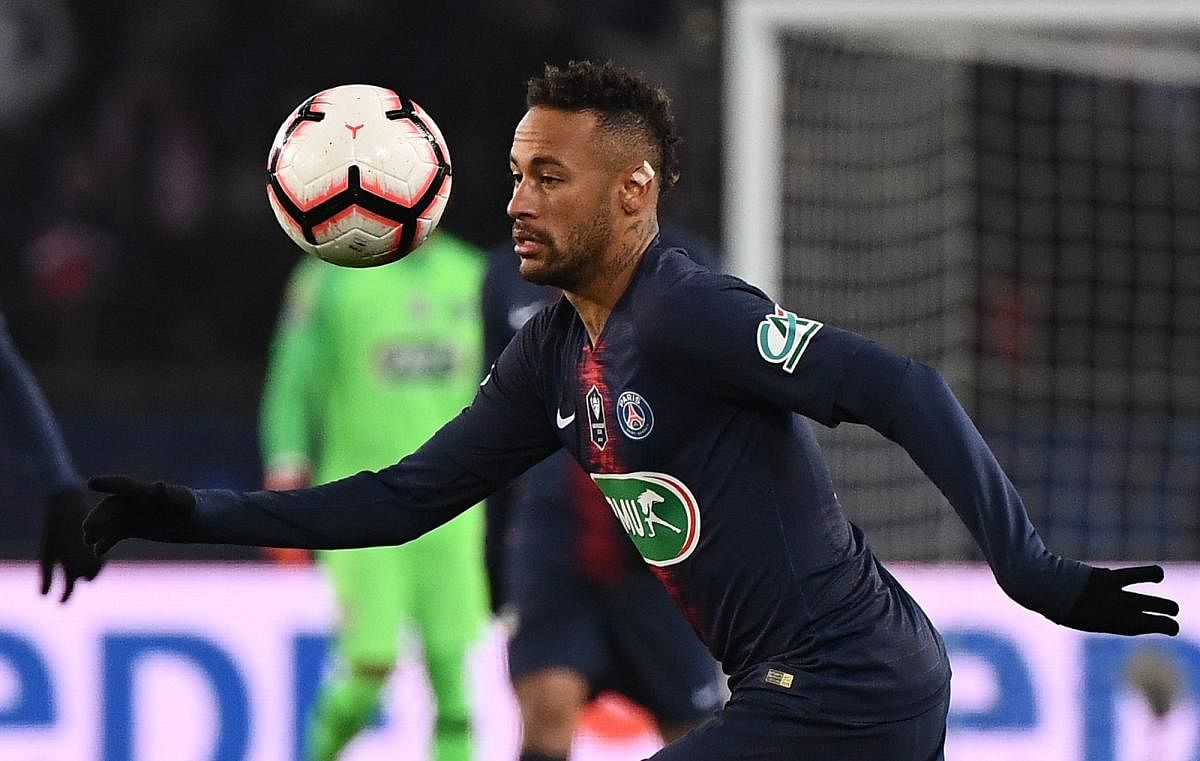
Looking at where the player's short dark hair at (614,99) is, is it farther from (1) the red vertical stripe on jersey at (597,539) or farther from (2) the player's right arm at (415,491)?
(1) the red vertical stripe on jersey at (597,539)

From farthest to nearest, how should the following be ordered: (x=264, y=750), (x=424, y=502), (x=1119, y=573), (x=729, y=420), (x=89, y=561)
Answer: (x=264, y=750) < (x=89, y=561) < (x=424, y=502) < (x=729, y=420) < (x=1119, y=573)

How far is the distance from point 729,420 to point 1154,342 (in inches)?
254

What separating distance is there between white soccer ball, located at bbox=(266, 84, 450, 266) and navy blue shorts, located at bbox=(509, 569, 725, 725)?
2.04 meters

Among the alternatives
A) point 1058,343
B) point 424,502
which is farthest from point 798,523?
point 1058,343

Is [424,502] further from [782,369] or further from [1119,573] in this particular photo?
[1119,573]

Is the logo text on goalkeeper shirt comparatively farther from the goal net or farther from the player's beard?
the goal net

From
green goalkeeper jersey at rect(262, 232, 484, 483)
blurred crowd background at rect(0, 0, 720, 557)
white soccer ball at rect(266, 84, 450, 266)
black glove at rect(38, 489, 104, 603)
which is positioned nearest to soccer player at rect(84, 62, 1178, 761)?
white soccer ball at rect(266, 84, 450, 266)

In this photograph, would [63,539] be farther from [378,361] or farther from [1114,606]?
[378,361]

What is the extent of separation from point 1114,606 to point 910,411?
1.42 ft

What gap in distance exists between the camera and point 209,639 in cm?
741

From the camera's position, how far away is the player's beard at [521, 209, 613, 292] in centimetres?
352

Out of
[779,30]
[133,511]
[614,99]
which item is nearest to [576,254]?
[614,99]

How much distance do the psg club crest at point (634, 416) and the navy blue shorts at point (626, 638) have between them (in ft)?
7.48

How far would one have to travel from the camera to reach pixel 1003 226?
880 centimetres
